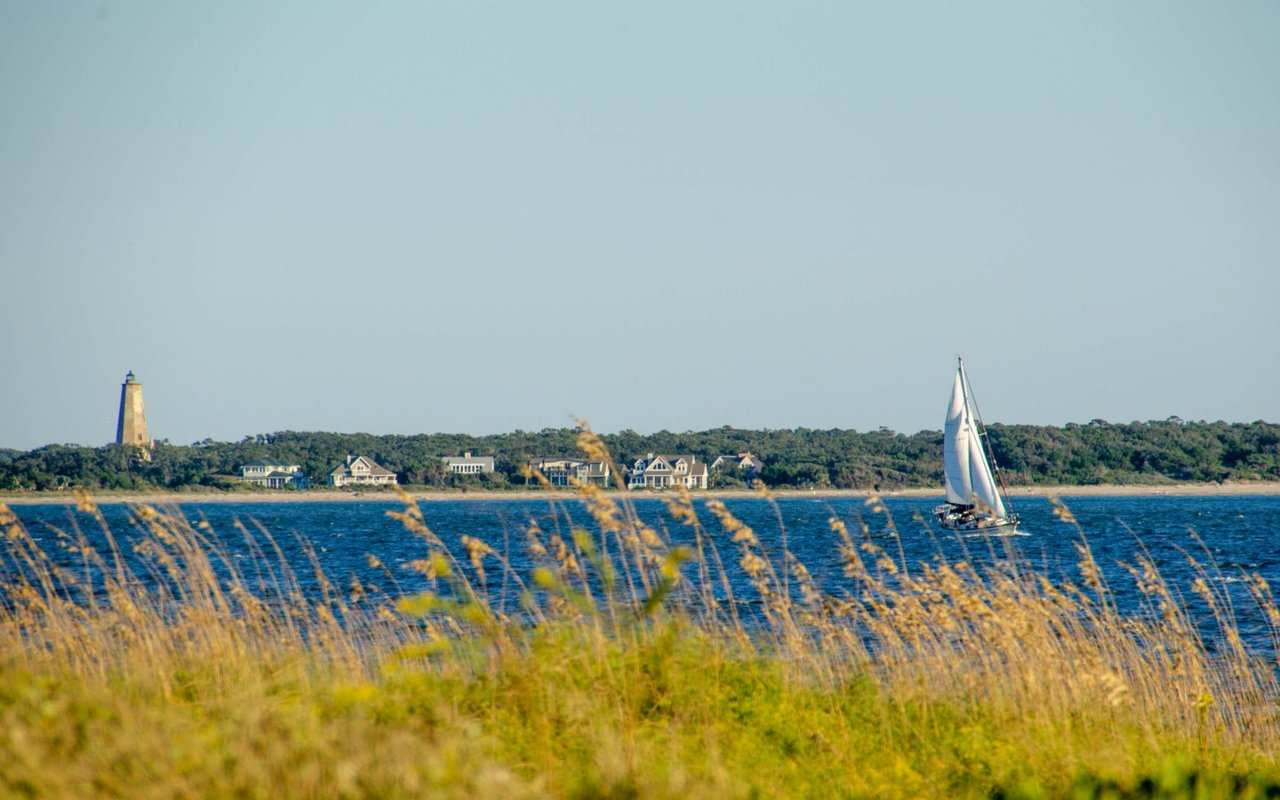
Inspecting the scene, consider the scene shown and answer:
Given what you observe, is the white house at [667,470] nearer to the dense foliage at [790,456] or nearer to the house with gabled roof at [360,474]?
the dense foliage at [790,456]

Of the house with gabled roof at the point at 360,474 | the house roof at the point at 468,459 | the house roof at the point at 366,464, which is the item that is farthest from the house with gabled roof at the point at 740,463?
the house roof at the point at 366,464

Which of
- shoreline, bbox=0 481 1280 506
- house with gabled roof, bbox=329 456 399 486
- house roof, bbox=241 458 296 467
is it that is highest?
house roof, bbox=241 458 296 467

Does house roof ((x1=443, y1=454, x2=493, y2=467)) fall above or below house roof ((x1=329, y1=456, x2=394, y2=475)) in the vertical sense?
above

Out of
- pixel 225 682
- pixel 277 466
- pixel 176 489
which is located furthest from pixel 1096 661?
pixel 277 466

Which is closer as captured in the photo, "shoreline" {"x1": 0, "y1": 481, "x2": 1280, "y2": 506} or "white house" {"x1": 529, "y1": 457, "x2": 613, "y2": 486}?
"white house" {"x1": 529, "y1": 457, "x2": 613, "y2": 486}

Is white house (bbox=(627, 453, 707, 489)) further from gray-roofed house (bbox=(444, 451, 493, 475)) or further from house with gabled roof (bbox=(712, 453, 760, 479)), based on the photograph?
gray-roofed house (bbox=(444, 451, 493, 475))

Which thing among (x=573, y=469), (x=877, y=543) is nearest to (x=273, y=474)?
(x=573, y=469)

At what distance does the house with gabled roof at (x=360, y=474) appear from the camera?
132 meters

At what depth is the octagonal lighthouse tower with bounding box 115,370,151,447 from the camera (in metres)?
140

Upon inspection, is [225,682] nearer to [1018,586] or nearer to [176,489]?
[1018,586]

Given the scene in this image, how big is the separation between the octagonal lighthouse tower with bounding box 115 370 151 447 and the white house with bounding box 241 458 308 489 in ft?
45.7

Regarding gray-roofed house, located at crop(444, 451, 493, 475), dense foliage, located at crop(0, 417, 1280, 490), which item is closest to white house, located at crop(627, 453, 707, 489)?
dense foliage, located at crop(0, 417, 1280, 490)

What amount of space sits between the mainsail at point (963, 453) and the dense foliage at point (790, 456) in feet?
219

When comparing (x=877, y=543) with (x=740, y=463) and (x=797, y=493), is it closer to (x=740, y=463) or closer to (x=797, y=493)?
(x=797, y=493)
